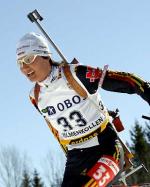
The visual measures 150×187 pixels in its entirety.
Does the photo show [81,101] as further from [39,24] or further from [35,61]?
[39,24]

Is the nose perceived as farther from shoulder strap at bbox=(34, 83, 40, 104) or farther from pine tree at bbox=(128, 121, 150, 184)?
pine tree at bbox=(128, 121, 150, 184)

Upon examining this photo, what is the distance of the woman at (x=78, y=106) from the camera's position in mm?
5051

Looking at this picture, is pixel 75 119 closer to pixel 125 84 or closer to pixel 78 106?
pixel 78 106

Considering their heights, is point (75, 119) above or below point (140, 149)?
above

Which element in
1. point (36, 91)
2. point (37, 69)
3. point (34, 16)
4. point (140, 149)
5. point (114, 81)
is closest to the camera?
point (114, 81)

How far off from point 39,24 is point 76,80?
1.46 meters

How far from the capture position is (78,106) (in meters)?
5.26

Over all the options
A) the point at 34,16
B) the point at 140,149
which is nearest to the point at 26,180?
the point at 140,149

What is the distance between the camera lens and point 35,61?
5.39m

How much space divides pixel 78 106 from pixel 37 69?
612 millimetres

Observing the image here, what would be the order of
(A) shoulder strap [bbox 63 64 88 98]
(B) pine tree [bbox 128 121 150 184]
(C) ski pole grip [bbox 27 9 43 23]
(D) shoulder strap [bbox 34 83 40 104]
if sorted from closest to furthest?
(A) shoulder strap [bbox 63 64 88 98], (D) shoulder strap [bbox 34 83 40 104], (C) ski pole grip [bbox 27 9 43 23], (B) pine tree [bbox 128 121 150 184]

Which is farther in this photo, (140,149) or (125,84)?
(140,149)

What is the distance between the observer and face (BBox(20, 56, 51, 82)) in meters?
5.31

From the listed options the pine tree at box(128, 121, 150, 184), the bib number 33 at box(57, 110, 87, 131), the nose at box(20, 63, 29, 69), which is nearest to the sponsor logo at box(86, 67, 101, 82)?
the bib number 33 at box(57, 110, 87, 131)
